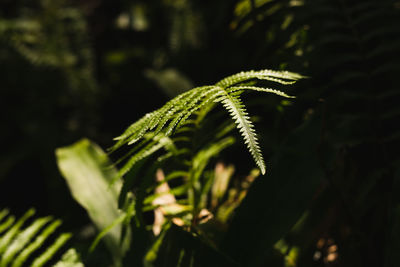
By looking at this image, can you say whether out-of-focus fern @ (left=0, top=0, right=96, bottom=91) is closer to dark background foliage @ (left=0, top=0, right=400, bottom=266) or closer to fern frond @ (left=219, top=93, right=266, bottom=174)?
dark background foliage @ (left=0, top=0, right=400, bottom=266)

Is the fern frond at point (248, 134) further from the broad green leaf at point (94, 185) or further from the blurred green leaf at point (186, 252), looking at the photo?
the broad green leaf at point (94, 185)

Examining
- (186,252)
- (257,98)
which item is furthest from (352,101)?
(186,252)

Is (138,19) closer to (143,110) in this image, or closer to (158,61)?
(158,61)

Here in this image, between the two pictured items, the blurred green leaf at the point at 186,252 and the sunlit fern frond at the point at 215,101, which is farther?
the blurred green leaf at the point at 186,252

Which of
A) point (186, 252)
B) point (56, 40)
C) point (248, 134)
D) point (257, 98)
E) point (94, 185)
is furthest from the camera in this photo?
point (56, 40)

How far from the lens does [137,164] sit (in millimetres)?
474

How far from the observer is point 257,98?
81cm

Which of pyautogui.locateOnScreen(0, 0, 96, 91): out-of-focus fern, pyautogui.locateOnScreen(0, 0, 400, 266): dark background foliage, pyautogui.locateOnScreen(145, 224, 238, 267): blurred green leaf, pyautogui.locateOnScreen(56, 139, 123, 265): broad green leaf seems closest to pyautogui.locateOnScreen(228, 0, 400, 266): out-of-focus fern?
pyautogui.locateOnScreen(0, 0, 400, 266): dark background foliage

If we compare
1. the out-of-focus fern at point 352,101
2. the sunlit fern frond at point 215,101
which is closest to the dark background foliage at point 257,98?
the out-of-focus fern at point 352,101

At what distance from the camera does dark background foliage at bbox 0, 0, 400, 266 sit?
1.99 ft

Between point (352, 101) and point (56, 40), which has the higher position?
point (56, 40)

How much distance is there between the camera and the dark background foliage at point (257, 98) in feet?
1.99

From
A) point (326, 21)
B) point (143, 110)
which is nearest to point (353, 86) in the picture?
point (326, 21)

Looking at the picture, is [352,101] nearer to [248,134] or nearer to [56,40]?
[248,134]
